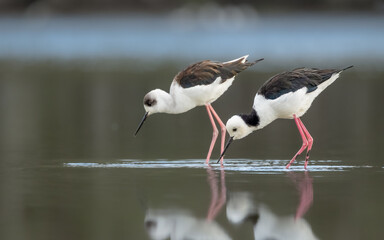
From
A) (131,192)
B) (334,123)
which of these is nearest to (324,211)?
(131,192)

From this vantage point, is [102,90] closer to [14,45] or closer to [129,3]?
[14,45]

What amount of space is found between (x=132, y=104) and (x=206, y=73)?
663cm

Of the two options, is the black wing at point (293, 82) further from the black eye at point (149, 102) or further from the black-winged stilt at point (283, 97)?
the black eye at point (149, 102)

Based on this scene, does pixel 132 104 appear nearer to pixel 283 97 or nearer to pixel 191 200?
pixel 283 97

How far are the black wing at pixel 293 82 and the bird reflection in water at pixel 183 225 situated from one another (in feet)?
8.26

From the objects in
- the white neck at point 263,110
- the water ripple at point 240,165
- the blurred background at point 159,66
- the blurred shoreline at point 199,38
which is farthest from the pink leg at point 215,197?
the blurred shoreline at point 199,38

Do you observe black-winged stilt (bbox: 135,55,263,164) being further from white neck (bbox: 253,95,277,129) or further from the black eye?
white neck (bbox: 253,95,277,129)

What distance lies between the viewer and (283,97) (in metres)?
9.77

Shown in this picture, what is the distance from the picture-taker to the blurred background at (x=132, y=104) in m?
7.93

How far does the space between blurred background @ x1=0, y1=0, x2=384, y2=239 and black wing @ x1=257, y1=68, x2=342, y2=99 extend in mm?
858

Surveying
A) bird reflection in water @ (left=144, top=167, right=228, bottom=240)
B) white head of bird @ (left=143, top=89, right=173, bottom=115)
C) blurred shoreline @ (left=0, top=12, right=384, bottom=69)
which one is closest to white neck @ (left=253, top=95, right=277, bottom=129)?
white head of bird @ (left=143, top=89, right=173, bottom=115)

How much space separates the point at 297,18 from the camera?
166ft

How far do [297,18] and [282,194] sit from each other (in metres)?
43.5

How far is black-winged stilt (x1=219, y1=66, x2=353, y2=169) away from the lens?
32.2 ft
